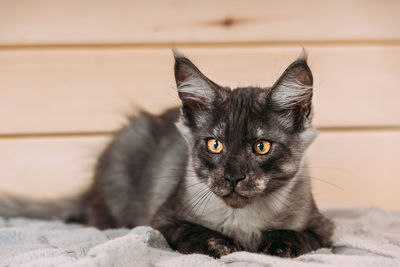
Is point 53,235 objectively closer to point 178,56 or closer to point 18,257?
point 18,257

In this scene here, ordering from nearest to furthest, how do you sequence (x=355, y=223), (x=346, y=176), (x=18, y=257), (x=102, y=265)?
(x=102, y=265)
(x=18, y=257)
(x=355, y=223)
(x=346, y=176)

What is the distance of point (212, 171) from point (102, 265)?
16.5 inches

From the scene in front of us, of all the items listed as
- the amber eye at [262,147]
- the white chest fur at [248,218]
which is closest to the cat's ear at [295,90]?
the amber eye at [262,147]

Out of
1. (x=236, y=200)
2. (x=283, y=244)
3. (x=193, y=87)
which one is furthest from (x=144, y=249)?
(x=193, y=87)

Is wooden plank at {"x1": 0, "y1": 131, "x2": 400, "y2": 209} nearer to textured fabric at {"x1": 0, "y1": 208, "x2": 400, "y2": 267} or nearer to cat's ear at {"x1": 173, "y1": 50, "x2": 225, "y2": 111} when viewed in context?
textured fabric at {"x1": 0, "y1": 208, "x2": 400, "y2": 267}

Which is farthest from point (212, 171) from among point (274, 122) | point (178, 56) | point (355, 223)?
point (355, 223)

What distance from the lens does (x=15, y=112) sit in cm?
229

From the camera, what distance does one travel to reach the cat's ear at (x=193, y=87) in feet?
4.58

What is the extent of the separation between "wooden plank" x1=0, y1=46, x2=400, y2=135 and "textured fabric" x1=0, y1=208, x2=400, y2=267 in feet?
2.03

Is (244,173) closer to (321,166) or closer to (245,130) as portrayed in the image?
(245,130)

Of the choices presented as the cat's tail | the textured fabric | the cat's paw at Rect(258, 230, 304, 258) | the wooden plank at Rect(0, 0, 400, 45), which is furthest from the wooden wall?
the cat's paw at Rect(258, 230, 304, 258)

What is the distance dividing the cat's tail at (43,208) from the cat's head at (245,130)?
34.3 inches

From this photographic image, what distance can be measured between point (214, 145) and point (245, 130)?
0.37 ft

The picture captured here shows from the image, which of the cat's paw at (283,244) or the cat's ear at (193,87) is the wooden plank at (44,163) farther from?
the cat's paw at (283,244)
